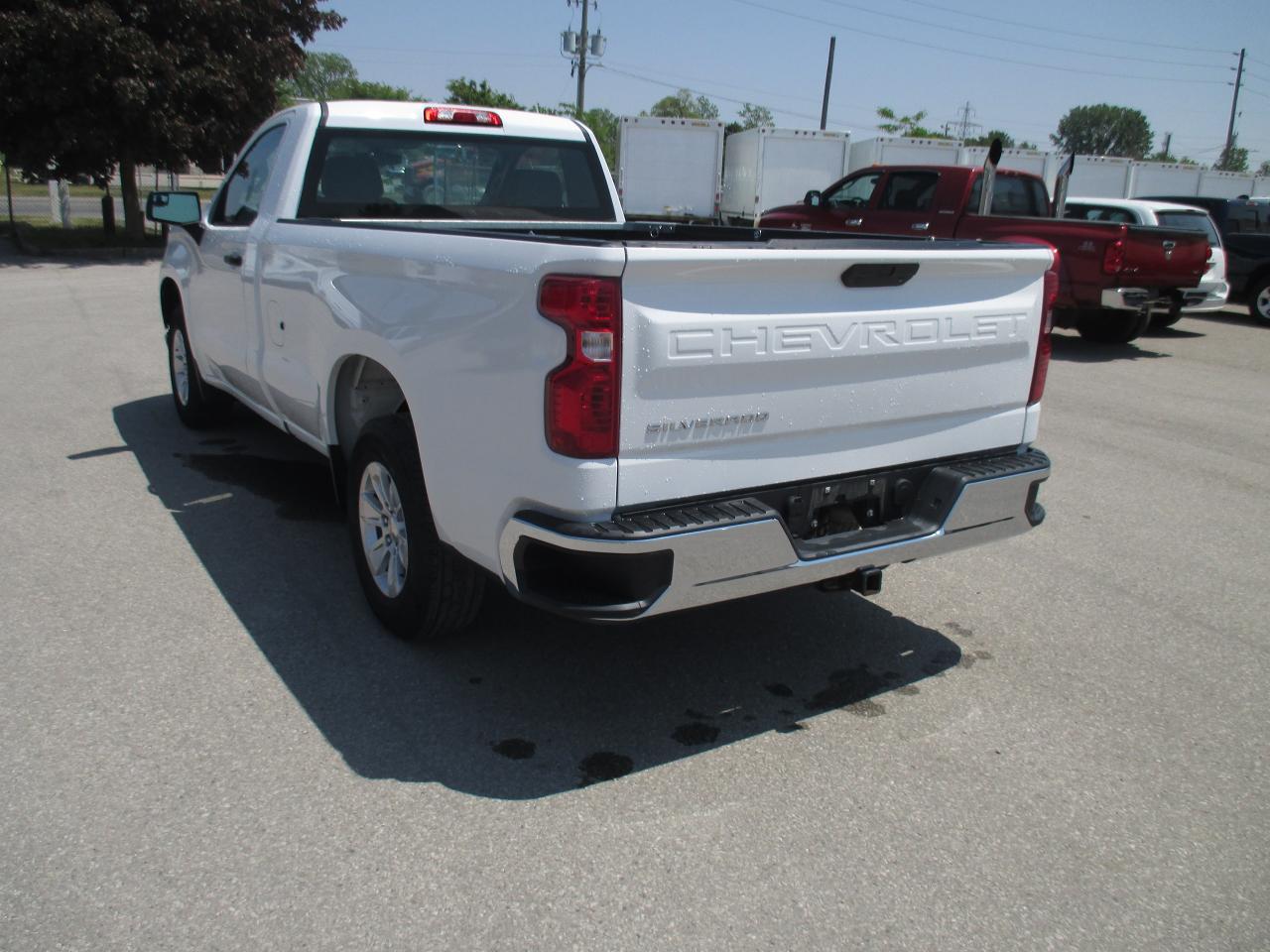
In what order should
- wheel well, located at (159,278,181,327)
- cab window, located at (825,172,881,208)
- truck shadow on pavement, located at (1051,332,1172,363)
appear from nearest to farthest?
wheel well, located at (159,278,181,327)
truck shadow on pavement, located at (1051,332,1172,363)
cab window, located at (825,172,881,208)

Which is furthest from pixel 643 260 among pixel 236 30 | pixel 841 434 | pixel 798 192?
pixel 798 192

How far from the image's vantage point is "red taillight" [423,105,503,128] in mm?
5242

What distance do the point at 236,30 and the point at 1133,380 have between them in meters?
16.1

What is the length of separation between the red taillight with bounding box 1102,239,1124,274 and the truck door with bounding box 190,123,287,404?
29.2 ft

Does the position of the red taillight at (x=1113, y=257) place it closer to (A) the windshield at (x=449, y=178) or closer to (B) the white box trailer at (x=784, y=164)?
(A) the windshield at (x=449, y=178)

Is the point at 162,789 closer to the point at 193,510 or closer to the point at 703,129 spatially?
the point at 193,510

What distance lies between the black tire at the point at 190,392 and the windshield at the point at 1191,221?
12336 millimetres

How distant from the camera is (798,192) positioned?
25547 mm

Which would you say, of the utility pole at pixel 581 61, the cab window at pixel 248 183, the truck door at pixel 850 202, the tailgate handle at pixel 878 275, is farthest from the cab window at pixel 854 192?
the utility pole at pixel 581 61

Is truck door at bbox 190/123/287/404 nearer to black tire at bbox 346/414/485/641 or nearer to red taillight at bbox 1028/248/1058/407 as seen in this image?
black tire at bbox 346/414/485/641

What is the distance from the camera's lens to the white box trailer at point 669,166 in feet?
82.4

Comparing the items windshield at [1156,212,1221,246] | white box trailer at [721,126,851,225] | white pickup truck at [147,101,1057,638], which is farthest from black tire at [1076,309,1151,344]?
white box trailer at [721,126,851,225]

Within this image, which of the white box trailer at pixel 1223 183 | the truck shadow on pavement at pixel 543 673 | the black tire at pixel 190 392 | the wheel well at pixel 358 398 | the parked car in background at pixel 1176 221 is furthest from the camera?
the white box trailer at pixel 1223 183

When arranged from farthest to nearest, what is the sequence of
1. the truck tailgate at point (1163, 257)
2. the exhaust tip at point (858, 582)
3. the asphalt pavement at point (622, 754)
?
the truck tailgate at point (1163, 257), the exhaust tip at point (858, 582), the asphalt pavement at point (622, 754)
